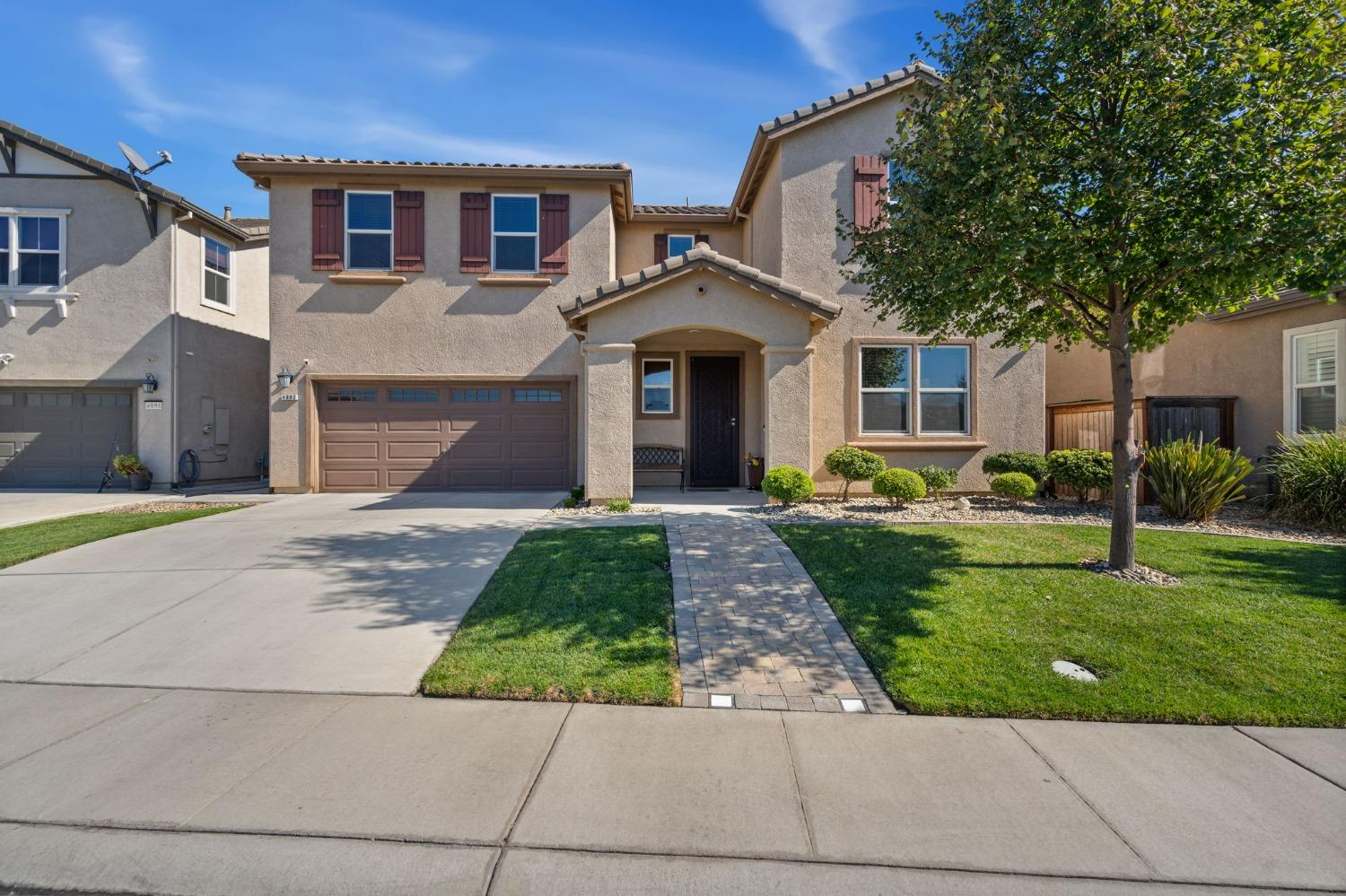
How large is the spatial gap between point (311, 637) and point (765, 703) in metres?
3.55

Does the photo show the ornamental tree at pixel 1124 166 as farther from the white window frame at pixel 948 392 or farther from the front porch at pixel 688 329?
the white window frame at pixel 948 392

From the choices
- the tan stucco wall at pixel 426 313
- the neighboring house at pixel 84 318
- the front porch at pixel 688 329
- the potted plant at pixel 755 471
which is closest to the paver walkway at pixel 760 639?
the front porch at pixel 688 329

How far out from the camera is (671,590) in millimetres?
5949

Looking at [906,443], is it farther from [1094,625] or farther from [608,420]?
[1094,625]

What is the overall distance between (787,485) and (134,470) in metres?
13.3

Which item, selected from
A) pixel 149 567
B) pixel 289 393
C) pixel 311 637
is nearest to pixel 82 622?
pixel 149 567

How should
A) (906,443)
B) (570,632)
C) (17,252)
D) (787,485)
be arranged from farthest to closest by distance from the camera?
1. (17,252)
2. (906,443)
3. (787,485)
4. (570,632)

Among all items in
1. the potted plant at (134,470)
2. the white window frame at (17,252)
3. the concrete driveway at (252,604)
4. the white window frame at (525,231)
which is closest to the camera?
the concrete driveway at (252,604)

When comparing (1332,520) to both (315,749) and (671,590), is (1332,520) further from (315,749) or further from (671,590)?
(315,749)

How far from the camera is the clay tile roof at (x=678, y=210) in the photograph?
14.6m

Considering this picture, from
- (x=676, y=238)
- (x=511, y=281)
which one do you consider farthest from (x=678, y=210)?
(x=511, y=281)

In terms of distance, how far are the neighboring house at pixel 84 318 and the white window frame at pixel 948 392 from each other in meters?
15.0

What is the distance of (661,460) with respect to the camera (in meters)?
12.8

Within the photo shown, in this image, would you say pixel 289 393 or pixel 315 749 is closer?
pixel 315 749
